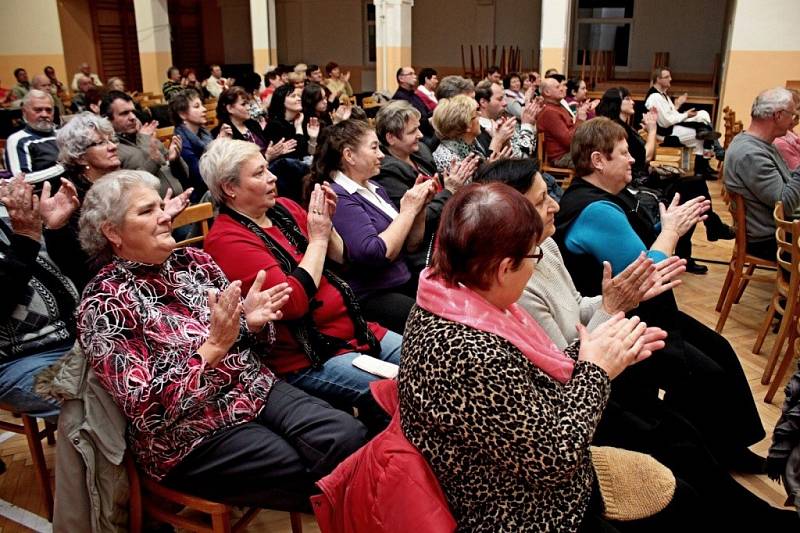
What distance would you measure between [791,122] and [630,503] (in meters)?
3.18

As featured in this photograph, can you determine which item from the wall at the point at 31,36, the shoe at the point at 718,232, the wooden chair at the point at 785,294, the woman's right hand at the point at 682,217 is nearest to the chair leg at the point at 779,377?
the wooden chair at the point at 785,294

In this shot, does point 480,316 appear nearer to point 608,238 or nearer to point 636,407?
point 636,407

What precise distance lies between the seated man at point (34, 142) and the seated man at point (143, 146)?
369 mm

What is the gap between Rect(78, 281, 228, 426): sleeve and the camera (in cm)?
167

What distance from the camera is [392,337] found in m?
2.51

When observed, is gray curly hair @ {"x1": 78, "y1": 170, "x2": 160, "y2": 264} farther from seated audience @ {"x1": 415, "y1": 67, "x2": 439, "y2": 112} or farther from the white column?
the white column

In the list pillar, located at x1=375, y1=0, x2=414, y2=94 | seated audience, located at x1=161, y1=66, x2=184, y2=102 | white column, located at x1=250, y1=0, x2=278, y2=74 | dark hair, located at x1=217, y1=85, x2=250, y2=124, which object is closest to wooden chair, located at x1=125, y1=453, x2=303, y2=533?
dark hair, located at x1=217, y1=85, x2=250, y2=124

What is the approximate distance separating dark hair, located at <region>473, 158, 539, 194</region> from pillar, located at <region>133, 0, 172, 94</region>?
12.7 m

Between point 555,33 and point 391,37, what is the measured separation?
3014 millimetres

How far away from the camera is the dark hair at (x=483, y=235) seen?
1461 millimetres

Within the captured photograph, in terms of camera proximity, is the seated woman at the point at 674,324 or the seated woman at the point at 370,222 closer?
the seated woman at the point at 674,324

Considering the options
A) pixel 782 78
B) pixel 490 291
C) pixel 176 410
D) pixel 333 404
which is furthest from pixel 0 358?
pixel 782 78

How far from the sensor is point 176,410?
173cm

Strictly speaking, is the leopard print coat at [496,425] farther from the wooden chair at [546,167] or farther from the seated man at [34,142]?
the wooden chair at [546,167]
